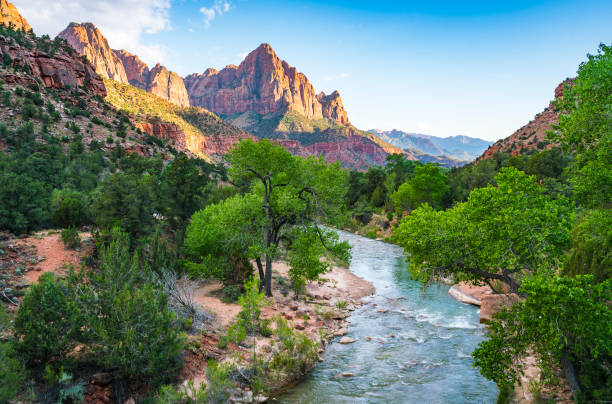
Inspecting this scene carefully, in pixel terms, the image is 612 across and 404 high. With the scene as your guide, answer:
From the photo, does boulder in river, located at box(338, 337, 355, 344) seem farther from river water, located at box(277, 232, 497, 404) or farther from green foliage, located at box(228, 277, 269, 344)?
green foliage, located at box(228, 277, 269, 344)

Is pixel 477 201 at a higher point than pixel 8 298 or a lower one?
higher

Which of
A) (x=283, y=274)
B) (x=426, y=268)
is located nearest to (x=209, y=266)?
(x=283, y=274)

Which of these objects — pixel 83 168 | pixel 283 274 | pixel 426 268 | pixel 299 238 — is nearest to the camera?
pixel 426 268

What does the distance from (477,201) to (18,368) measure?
38.0 feet

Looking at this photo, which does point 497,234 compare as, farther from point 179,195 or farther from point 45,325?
point 179,195

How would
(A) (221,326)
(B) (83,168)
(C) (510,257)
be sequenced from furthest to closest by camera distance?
(B) (83,168) < (A) (221,326) < (C) (510,257)

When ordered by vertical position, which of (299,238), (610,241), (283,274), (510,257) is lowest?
(283,274)

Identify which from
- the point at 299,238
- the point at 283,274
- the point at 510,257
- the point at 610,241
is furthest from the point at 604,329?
the point at 283,274

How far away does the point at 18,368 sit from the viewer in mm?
6520

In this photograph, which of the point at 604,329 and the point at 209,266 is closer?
the point at 604,329

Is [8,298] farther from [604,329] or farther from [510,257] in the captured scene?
[604,329]

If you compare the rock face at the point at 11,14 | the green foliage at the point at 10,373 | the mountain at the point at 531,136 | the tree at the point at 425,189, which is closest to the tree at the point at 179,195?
the green foliage at the point at 10,373

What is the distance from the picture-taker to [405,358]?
40.8 feet

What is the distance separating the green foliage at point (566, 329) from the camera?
6.21m
